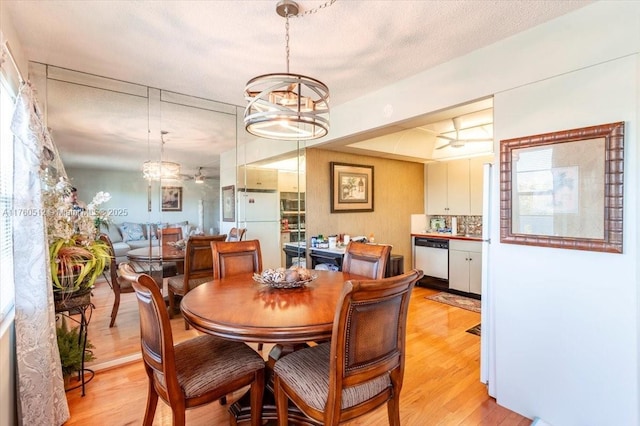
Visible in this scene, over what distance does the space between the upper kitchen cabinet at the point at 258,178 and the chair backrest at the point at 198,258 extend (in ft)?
2.67

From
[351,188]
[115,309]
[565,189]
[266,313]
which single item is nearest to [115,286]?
[115,309]

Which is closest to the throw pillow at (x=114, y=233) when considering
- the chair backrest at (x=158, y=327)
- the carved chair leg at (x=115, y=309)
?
the carved chair leg at (x=115, y=309)

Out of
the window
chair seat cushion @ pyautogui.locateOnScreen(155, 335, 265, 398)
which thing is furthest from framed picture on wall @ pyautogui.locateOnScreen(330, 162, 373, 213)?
the window

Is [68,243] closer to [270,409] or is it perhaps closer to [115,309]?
[115,309]

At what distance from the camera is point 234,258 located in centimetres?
259

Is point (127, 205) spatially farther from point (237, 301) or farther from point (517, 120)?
point (517, 120)

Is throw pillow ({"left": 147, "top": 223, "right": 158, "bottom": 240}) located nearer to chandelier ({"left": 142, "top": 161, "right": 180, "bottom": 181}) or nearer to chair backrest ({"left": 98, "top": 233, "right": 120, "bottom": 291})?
chair backrest ({"left": 98, "top": 233, "right": 120, "bottom": 291})

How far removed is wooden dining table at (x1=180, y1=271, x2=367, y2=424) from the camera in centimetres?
134

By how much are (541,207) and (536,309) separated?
0.65 meters

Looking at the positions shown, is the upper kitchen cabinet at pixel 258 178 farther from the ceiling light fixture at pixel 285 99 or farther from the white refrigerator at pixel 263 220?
the ceiling light fixture at pixel 285 99

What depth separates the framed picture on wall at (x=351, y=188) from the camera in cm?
434

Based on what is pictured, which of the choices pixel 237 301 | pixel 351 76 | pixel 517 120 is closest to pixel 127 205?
pixel 237 301

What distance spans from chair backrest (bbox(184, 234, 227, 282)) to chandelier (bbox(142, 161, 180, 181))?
70cm

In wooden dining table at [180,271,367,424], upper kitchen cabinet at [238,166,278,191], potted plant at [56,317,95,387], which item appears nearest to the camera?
wooden dining table at [180,271,367,424]
